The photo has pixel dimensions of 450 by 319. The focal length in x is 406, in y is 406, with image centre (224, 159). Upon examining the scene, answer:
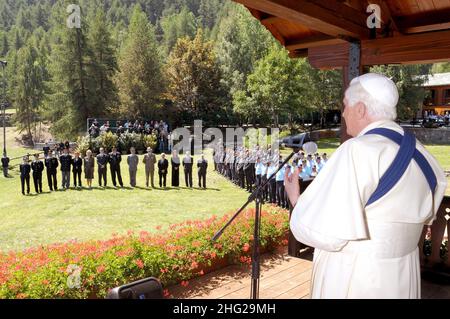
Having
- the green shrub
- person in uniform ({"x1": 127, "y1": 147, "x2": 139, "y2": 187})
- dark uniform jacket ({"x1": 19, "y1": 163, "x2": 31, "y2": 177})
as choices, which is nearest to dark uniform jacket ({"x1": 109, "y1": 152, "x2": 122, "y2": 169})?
person in uniform ({"x1": 127, "y1": 147, "x2": 139, "y2": 187})

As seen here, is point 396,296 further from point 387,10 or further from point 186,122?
point 186,122

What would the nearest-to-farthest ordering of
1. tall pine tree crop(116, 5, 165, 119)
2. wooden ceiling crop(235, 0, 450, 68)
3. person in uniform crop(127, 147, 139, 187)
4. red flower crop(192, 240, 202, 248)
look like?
wooden ceiling crop(235, 0, 450, 68) → red flower crop(192, 240, 202, 248) → person in uniform crop(127, 147, 139, 187) → tall pine tree crop(116, 5, 165, 119)

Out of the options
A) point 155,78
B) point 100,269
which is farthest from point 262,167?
point 155,78

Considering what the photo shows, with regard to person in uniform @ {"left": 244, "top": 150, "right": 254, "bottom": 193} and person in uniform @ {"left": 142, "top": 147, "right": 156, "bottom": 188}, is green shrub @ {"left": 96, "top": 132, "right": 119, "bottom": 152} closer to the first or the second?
person in uniform @ {"left": 142, "top": 147, "right": 156, "bottom": 188}

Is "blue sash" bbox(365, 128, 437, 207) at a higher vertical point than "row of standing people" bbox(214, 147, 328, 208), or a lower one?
higher

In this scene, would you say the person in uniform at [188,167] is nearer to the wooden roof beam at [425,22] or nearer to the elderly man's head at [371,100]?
the wooden roof beam at [425,22]

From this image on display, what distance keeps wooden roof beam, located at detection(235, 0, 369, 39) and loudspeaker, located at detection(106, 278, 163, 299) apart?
7.88 ft

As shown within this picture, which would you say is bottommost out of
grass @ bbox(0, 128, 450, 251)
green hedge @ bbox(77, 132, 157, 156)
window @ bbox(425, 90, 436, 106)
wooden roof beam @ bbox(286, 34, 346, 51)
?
grass @ bbox(0, 128, 450, 251)

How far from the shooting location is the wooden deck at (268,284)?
502 cm

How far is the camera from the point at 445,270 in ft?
17.3

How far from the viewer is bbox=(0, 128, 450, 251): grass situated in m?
11.2

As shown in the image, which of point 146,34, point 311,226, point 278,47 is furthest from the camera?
point 146,34
